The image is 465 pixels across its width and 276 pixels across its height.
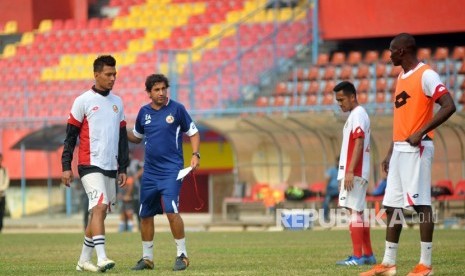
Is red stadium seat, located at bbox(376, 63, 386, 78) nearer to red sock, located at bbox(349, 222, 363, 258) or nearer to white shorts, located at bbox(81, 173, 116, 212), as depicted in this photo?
red sock, located at bbox(349, 222, 363, 258)

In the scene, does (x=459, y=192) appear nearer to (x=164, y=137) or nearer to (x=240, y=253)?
(x=240, y=253)

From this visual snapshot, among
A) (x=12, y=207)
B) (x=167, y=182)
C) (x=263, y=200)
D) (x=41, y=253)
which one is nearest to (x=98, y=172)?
(x=167, y=182)

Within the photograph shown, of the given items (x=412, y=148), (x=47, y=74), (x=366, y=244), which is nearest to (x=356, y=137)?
(x=366, y=244)

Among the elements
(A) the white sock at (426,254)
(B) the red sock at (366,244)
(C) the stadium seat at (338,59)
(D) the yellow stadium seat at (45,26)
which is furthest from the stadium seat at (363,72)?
(A) the white sock at (426,254)

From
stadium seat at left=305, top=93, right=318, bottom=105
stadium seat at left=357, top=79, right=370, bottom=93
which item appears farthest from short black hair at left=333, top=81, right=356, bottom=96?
stadium seat at left=305, top=93, right=318, bottom=105

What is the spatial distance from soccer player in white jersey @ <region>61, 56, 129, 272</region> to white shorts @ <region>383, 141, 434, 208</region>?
9.93 ft

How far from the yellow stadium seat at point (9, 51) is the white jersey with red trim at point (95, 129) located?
30931 millimetres

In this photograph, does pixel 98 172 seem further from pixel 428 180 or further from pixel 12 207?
pixel 12 207

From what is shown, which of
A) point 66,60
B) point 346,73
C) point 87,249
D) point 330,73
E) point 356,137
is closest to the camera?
point 87,249

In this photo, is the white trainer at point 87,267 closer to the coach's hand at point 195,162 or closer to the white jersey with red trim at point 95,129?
the white jersey with red trim at point 95,129

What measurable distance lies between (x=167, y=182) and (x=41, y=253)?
4848 millimetres

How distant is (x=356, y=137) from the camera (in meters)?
13.9

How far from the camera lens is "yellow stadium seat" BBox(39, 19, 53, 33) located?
44031 millimetres

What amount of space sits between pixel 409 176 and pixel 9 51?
1334 inches
